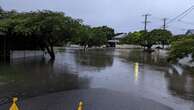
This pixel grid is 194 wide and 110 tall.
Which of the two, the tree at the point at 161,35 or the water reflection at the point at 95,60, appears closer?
the water reflection at the point at 95,60

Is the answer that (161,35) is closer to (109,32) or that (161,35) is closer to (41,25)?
(109,32)

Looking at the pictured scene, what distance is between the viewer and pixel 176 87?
19203 millimetres

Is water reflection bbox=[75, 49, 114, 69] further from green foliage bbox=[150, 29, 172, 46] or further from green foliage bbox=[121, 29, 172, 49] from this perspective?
green foliage bbox=[150, 29, 172, 46]

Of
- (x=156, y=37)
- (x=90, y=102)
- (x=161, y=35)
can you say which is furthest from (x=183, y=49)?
(x=156, y=37)

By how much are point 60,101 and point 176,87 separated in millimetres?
8574

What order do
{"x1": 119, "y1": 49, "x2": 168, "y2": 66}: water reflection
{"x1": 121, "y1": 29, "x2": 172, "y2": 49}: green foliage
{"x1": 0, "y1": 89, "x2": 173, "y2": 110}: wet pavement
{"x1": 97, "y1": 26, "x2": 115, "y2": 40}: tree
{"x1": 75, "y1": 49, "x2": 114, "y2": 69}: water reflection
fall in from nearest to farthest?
{"x1": 0, "y1": 89, "x2": 173, "y2": 110}: wet pavement
{"x1": 75, "y1": 49, "x2": 114, "y2": 69}: water reflection
{"x1": 119, "y1": 49, "x2": 168, "y2": 66}: water reflection
{"x1": 121, "y1": 29, "x2": 172, "y2": 49}: green foliage
{"x1": 97, "y1": 26, "x2": 115, "y2": 40}: tree

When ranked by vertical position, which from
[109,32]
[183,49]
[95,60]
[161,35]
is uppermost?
[109,32]

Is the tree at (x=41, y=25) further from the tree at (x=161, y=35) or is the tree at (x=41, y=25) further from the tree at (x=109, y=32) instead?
the tree at (x=109, y=32)

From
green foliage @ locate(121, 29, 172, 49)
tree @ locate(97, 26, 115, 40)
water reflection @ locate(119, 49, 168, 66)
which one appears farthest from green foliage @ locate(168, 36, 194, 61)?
tree @ locate(97, 26, 115, 40)

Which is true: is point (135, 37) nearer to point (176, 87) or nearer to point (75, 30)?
point (75, 30)

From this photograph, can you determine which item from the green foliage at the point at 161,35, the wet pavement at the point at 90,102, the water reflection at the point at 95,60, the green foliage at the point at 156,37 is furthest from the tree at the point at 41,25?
the green foliage at the point at 161,35

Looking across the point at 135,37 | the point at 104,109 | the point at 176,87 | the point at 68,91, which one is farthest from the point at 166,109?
the point at 135,37

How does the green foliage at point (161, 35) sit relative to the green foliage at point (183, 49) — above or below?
above

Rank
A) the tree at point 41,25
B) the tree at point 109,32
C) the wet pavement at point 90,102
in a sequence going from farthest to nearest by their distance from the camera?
1. the tree at point 109,32
2. the tree at point 41,25
3. the wet pavement at point 90,102
